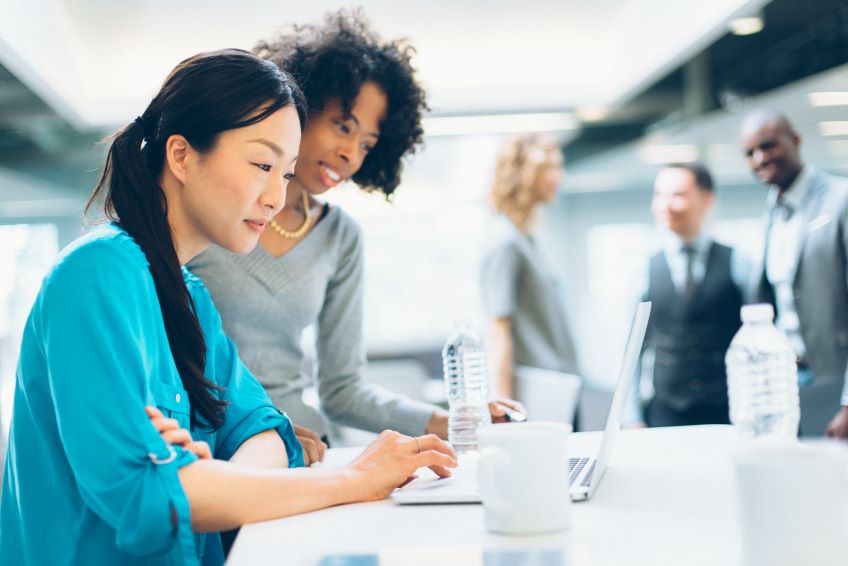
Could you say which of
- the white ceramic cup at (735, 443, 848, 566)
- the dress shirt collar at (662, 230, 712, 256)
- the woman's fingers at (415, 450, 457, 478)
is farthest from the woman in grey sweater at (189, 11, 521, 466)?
the dress shirt collar at (662, 230, 712, 256)

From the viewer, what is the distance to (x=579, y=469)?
1.30 meters

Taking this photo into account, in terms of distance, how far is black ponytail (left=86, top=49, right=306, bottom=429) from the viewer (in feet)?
4.19

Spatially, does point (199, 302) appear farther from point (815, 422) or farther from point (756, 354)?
point (815, 422)

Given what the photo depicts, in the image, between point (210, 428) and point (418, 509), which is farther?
point (210, 428)

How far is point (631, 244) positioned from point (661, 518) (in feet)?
15.4

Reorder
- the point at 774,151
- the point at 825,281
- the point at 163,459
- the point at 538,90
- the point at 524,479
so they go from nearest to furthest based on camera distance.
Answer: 1. the point at 524,479
2. the point at 163,459
3. the point at 825,281
4. the point at 774,151
5. the point at 538,90

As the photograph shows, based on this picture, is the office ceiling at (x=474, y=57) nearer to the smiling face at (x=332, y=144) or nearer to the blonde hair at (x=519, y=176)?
the blonde hair at (x=519, y=176)

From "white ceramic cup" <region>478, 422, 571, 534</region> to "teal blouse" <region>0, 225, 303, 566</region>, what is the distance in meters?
0.37

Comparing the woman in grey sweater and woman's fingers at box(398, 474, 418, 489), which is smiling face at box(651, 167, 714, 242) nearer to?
the woman in grey sweater

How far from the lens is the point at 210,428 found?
1393mm

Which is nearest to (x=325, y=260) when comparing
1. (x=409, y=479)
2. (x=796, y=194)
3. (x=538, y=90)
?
(x=409, y=479)

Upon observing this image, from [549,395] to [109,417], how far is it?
5.66 ft

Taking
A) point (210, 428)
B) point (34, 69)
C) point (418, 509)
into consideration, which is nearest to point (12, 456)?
point (210, 428)

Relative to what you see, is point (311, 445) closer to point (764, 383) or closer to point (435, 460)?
point (435, 460)
